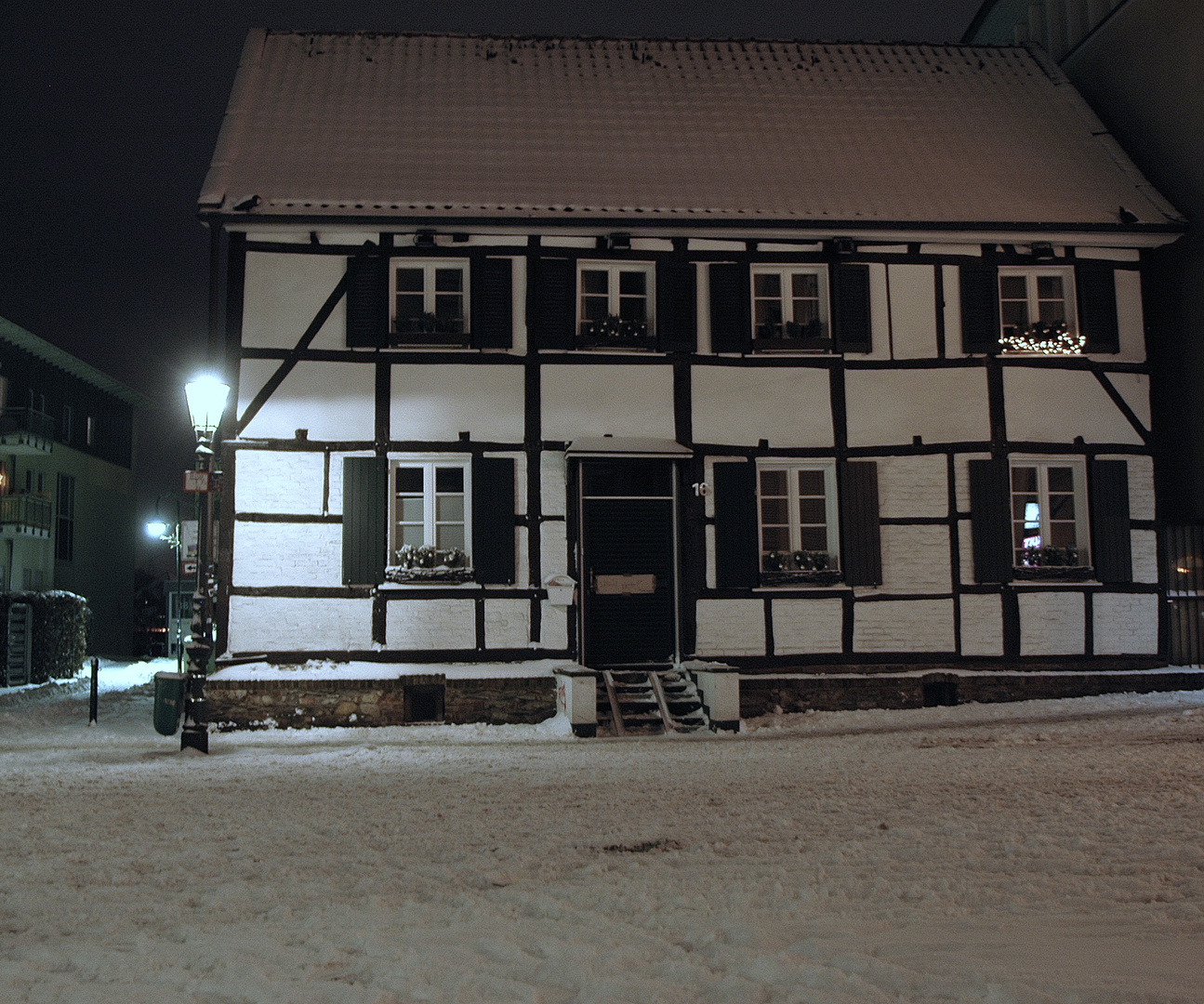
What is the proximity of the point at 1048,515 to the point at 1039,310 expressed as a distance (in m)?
2.75

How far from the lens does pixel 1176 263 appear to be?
1413 cm

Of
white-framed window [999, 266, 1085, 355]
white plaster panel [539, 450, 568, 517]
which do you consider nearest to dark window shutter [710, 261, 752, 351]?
white plaster panel [539, 450, 568, 517]

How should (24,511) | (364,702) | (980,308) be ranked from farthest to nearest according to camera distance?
(24,511) < (980,308) < (364,702)

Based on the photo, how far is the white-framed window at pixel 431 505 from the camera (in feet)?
42.3

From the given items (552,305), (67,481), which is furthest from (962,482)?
(67,481)

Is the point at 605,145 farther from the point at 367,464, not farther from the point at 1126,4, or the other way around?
the point at 1126,4

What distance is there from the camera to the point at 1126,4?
15.5m

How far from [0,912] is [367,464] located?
324 inches

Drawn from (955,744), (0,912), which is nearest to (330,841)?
(0,912)

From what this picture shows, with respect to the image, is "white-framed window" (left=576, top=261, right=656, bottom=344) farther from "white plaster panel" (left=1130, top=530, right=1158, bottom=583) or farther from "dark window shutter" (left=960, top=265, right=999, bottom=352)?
"white plaster panel" (left=1130, top=530, right=1158, bottom=583)

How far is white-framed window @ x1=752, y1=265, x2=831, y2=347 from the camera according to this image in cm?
1362

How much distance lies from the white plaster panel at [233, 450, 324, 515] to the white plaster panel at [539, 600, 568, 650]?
296 cm

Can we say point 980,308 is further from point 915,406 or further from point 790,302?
point 790,302

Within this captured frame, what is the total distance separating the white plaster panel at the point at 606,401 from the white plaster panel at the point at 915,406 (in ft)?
8.05
